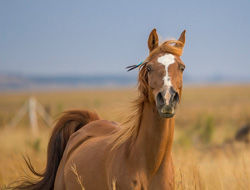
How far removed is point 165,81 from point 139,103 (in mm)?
518

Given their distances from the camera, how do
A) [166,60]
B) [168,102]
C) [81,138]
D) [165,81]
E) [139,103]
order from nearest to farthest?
1. [168,102]
2. [165,81]
3. [166,60]
4. [139,103]
5. [81,138]

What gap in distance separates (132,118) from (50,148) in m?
1.89

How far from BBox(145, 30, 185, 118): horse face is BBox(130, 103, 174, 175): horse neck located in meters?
0.20

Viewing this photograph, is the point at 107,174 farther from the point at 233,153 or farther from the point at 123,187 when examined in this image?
the point at 233,153

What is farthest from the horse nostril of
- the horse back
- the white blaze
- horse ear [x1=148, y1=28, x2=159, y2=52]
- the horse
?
the horse back

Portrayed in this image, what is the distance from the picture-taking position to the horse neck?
9.56 feet

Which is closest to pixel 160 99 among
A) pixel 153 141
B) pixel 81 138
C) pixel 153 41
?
pixel 153 141

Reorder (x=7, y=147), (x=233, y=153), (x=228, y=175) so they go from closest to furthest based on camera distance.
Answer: (x=228, y=175) < (x=233, y=153) < (x=7, y=147)

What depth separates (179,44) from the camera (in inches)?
125

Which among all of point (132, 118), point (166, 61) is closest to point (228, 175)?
point (132, 118)

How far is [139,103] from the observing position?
3.09 metres

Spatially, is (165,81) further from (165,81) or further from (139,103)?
(139,103)

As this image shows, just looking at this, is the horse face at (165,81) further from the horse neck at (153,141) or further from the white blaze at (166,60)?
the horse neck at (153,141)

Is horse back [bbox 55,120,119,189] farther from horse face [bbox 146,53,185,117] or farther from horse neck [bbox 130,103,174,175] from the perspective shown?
horse face [bbox 146,53,185,117]
